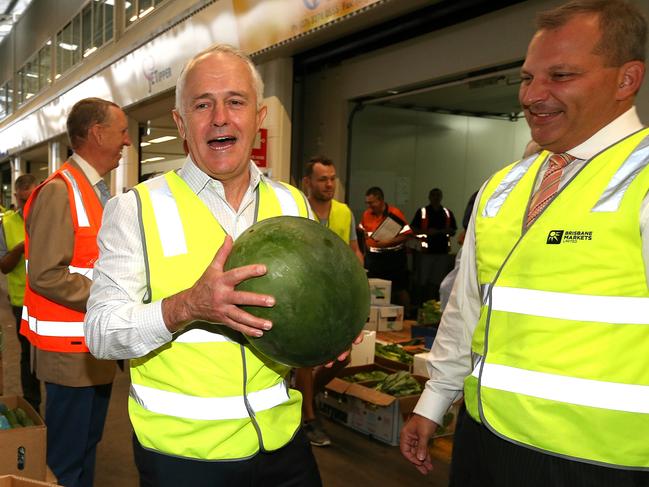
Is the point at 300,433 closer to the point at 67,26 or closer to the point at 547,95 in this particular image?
the point at 547,95

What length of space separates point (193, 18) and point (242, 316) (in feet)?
27.0

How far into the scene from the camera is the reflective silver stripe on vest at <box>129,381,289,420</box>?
1.50 meters

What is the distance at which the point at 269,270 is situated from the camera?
1.29 meters

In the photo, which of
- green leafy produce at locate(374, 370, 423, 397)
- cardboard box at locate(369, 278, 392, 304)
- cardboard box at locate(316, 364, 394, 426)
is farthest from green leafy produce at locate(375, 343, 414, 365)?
cardboard box at locate(369, 278, 392, 304)

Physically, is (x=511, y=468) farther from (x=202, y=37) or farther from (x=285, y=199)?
Result: (x=202, y=37)

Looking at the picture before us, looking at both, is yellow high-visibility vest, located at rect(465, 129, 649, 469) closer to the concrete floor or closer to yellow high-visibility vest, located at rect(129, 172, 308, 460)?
yellow high-visibility vest, located at rect(129, 172, 308, 460)

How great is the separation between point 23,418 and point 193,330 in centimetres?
205

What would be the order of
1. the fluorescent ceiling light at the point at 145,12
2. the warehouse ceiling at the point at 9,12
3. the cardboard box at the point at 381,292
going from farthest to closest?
the warehouse ceiling at the point at 9,12 < the fluorescent ceiling light at the point at 145,12 < the cardboard box at the point at 381,292

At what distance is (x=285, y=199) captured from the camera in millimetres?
1799

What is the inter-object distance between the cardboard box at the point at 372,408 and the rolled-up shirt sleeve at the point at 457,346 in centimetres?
234

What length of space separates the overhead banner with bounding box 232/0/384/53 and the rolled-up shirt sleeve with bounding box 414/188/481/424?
3.91m

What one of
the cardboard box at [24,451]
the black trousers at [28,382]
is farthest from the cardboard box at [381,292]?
the cardboard box at [24,451]

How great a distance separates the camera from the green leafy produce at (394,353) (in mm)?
5215

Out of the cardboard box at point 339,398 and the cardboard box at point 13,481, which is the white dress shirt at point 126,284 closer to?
the cardboard box at point 13,481
